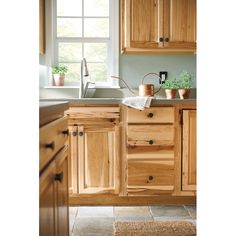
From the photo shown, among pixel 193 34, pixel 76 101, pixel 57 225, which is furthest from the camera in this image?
pixel 193 34

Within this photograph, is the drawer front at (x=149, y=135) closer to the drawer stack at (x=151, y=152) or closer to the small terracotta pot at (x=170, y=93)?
the drawer stack at (x=151, y=152)

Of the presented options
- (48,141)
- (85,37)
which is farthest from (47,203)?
(85,37)

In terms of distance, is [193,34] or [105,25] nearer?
[193,34]

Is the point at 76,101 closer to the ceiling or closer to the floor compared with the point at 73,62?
closer to the floor

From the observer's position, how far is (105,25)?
14.6ft

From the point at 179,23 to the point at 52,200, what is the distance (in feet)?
9.47

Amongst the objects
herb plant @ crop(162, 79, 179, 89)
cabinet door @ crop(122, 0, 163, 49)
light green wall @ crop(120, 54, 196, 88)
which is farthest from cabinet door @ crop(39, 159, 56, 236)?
light green wall @ crop(120, 54, 196, 88)

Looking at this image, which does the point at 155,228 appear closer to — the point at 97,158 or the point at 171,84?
the point at 97,158

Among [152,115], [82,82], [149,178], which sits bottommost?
[149,178]

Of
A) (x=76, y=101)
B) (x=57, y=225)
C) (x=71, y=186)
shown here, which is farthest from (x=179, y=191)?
(x=57, y=225)

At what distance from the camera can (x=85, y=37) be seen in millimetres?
4449

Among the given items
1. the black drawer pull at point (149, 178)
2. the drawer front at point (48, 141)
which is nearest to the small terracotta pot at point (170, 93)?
the black drawer pull at point (149, 178)
